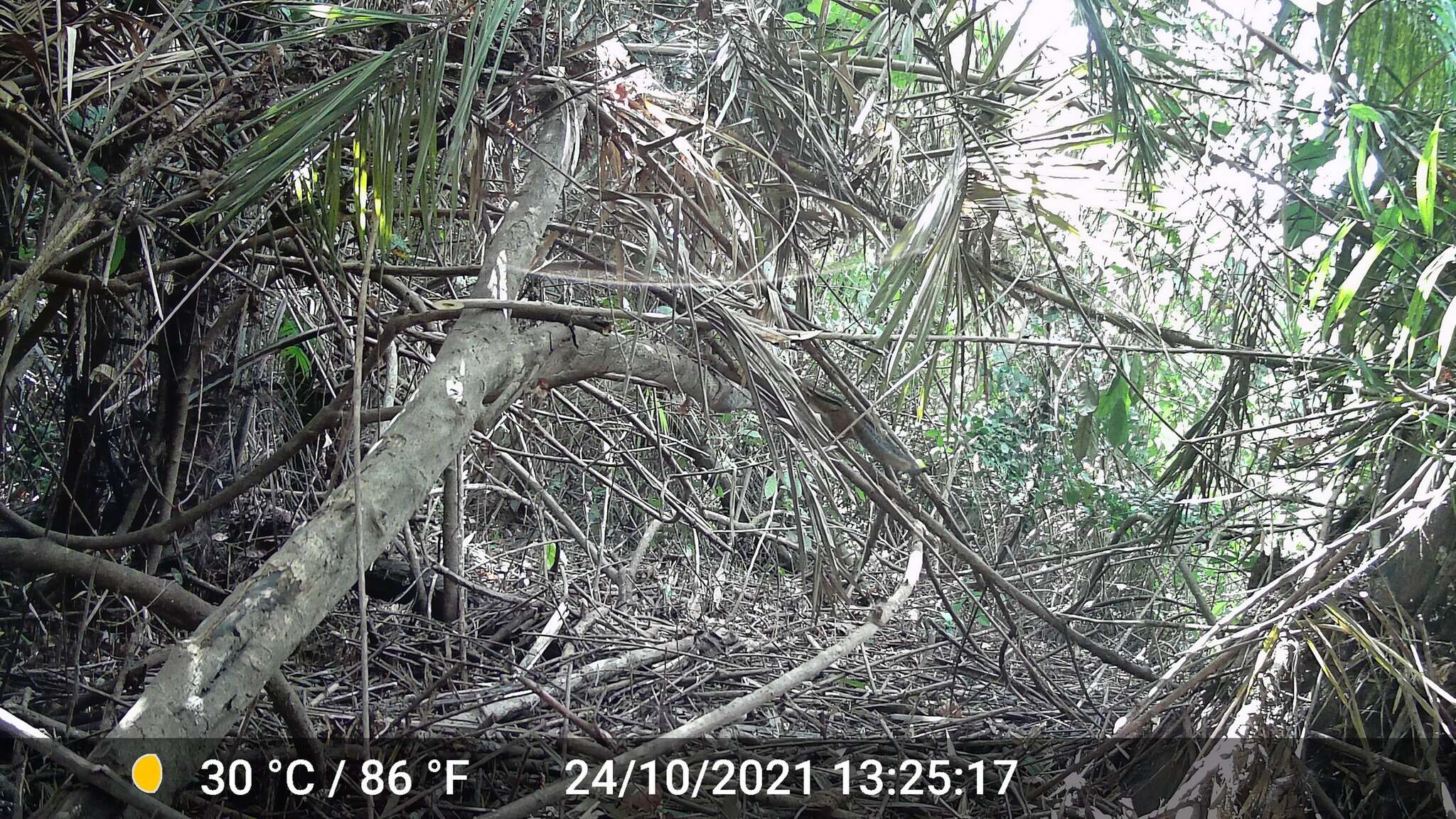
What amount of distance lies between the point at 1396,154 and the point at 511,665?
2.29 meters

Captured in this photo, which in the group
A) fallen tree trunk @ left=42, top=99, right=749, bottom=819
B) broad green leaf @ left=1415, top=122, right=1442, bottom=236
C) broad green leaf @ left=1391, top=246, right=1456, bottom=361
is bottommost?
fallen tree trunk @ left=42, top=99, right=749, bottom=819

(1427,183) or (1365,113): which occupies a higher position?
(1365,113)

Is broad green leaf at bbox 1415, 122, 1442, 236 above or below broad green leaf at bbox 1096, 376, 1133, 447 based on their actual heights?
above

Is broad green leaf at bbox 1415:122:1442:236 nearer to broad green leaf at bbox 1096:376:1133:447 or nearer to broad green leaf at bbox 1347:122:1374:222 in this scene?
broad green leaf at bbox 1347:122:1374:222

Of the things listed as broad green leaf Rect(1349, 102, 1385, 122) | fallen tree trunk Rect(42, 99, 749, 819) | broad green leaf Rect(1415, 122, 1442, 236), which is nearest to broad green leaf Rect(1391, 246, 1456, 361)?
broad green leaf Rect(1415, 122, 1442, 236)

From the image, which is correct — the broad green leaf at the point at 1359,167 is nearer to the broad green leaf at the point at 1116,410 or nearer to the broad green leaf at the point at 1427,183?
the broad green leaf at the point at 1427,183

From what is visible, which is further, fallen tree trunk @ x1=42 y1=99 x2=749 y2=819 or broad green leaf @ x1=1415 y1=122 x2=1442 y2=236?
broad green leaf @ x1=1415 y1=122 x2=1442 y2=236

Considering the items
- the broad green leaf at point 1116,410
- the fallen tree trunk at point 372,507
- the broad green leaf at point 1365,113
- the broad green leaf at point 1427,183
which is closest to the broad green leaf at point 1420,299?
the broad green leaf at point 1427,183

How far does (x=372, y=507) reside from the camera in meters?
1.46

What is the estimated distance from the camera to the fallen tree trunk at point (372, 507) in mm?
1210

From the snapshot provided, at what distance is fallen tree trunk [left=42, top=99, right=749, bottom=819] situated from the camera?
1.21 m

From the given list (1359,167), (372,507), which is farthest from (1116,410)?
(372,507)

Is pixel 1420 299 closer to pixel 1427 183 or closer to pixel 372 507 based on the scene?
pixel 1427 183

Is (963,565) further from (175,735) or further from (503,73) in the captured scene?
(175,735)
